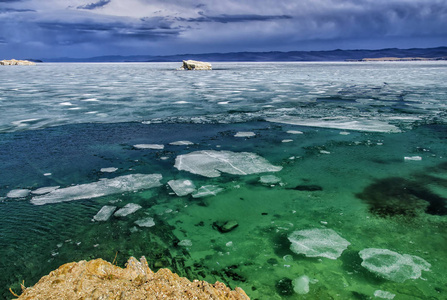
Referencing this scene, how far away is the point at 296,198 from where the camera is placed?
298cm

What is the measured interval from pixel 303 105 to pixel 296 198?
582 cm

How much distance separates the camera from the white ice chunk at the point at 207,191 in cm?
308

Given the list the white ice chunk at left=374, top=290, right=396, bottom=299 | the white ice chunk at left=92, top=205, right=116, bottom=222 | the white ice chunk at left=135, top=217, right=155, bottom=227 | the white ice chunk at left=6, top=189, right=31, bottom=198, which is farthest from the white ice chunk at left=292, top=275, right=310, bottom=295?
the white ice chunk at left=6, top=189, right=31, bottom=198

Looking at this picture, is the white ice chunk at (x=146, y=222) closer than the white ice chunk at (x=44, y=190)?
Yes

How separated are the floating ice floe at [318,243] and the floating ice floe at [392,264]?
0.16 m

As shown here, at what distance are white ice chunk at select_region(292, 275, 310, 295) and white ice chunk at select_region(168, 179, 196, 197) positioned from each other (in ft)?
5.02

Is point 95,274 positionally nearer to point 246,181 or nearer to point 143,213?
point 143,213

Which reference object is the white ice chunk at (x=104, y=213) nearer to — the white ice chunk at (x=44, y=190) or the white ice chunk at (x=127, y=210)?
the white ice chunk at (x=127, y=210)

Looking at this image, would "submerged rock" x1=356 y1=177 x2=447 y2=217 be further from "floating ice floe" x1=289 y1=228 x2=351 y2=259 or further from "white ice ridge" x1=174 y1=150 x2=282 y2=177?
"white ice ridge" x1=174 y1=150 x2=282 y2=177

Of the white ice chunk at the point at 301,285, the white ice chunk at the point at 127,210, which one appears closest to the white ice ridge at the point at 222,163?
the white ice chunk at the point at 127,210

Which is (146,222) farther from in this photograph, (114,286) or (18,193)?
(18,193)

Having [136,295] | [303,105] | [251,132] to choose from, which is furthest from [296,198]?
[303,105]

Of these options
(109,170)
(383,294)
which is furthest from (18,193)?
(383,294)

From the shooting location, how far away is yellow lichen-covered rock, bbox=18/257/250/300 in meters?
1.38
